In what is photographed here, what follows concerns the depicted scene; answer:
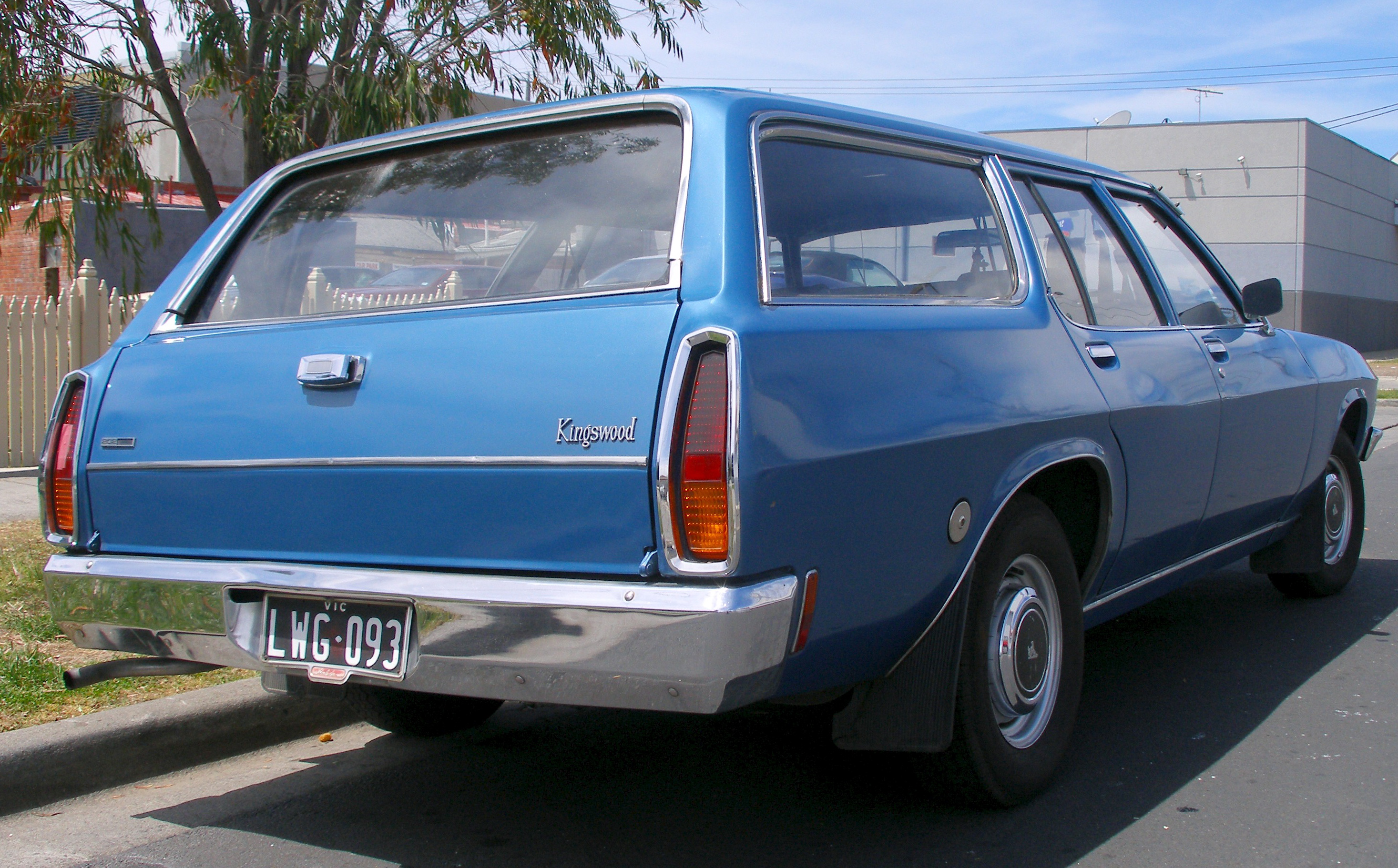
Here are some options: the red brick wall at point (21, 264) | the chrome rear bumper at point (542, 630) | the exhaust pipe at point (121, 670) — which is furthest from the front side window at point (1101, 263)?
the red brick wall at point (21, 264)

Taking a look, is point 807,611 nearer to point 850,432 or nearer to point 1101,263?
point 850,432

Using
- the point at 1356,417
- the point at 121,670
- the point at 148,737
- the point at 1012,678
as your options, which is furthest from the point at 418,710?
the point at 1356,417

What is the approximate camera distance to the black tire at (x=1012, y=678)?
2.98m

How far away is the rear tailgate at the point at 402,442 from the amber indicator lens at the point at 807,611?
0.33 meters

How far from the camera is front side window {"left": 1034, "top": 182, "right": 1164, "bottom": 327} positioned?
12.5 ft

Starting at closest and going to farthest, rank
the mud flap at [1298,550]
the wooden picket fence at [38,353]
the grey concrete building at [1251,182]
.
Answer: the mud flap at [1298,550] < the wooden picket fence at [38,353] < the grey concrete building at [1251,182]

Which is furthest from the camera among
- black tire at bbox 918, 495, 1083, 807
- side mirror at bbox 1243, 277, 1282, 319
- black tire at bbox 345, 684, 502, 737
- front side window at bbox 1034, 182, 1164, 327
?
side mirror at bbox 1243, 277, 1282, 319

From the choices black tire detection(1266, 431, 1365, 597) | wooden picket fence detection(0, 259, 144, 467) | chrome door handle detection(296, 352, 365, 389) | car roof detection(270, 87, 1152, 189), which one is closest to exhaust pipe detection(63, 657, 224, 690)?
chrome door handle detection(296, 352, 365, 389)

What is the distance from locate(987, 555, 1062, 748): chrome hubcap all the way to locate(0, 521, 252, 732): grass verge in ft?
6.76

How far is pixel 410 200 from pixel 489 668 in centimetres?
134

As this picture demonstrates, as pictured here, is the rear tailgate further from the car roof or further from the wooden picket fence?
the wooden picket fence

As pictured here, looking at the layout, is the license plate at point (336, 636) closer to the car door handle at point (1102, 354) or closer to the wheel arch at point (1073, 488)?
the wheel arch at point (1073, 488)

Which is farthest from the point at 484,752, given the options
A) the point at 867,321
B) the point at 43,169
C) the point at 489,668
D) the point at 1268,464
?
the point at 43,169

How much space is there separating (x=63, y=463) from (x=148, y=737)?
1017 millimetres
